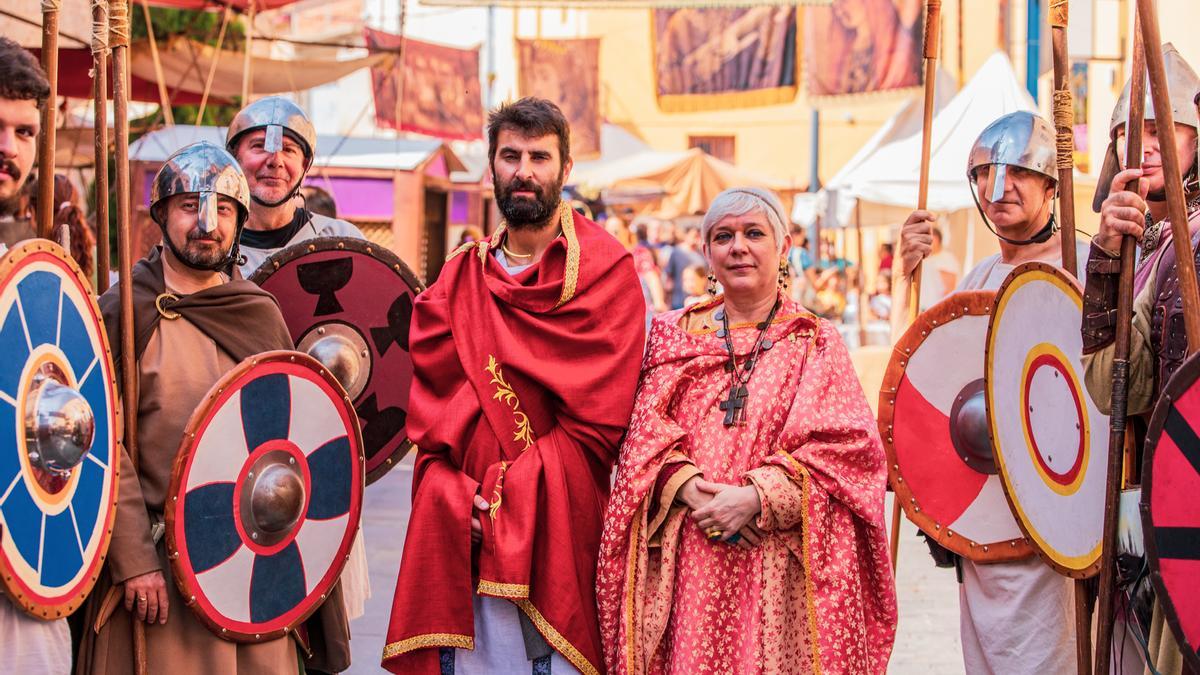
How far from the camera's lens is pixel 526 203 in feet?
11.4

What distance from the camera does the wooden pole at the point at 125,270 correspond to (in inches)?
122

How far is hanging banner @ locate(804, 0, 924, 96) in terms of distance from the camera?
14828 millimetres

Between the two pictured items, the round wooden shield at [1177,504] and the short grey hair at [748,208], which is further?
the short grey hair at [748,208]

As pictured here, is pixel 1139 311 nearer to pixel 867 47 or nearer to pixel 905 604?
pixel 905 604

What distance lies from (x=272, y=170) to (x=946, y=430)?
7.27ft

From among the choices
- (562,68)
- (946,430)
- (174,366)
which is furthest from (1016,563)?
(562,68)

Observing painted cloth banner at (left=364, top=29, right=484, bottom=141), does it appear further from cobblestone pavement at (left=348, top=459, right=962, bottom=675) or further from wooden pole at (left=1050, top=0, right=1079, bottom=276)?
wooden pole at (left=1050, top=0, right=1079, bottom=276)

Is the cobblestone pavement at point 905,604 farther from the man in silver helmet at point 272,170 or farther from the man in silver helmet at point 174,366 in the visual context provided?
the man in silver helmet at point 174,366

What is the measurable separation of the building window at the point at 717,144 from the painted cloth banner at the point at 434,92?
1561cm

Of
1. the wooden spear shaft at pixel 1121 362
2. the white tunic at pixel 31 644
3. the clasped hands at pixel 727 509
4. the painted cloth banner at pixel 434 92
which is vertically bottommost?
the white tunic at pixel 31 644

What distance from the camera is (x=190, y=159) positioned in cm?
333

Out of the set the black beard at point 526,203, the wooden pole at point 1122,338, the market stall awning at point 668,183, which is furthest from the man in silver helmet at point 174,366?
the market stall awning at point 668,183

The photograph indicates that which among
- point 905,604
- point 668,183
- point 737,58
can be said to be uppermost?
point 737,58

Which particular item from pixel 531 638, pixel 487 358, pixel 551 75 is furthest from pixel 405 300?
pixel 551 75
